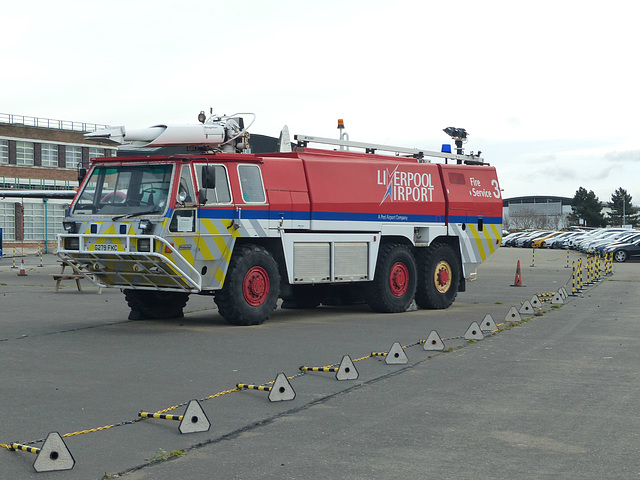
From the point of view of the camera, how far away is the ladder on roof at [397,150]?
1646 centimetres

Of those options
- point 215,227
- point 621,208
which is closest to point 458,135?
point 215,227

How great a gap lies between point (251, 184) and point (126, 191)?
2130mm

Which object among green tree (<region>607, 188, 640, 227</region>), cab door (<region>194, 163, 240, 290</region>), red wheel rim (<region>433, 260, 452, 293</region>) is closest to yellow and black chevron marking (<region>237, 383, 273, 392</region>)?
cab door (<region>194, 163, 240, 290</region>)

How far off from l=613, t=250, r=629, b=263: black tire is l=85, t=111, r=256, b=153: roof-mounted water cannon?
1426 inches

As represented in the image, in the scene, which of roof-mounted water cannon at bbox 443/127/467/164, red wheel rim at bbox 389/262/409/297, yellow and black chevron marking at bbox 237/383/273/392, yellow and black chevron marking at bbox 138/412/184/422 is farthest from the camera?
roof-mounted water cannon at bbox 443/127/467/164

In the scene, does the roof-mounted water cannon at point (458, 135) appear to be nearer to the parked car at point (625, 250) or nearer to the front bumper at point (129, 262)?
the front bumper at point (129, 262)

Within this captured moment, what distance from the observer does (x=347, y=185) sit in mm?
16422

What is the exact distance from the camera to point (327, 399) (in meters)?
8.52

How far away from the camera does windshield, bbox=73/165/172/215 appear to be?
13.8 m

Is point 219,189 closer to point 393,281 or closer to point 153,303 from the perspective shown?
point 153,303

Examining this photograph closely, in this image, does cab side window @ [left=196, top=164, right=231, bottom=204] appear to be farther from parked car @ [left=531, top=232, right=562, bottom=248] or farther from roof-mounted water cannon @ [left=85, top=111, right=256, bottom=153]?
parked car @ [left=531, top=232, right=562, bottom=248]

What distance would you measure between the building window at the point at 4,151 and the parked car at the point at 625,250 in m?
48.9

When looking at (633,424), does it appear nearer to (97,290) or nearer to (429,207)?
(429,207)

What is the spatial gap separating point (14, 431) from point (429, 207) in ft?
40.2
